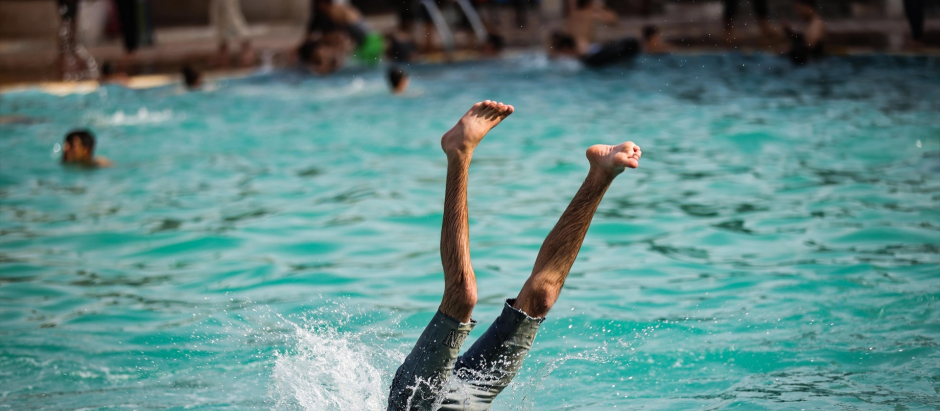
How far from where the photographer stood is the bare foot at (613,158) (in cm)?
319

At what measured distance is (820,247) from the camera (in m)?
5.57

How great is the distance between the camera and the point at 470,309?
3.17 meters

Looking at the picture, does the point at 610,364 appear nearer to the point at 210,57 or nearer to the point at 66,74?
the point at 66,74

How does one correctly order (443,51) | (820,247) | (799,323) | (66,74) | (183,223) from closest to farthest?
(799,323), (820,247), (183,223), (66,74), (443,51)

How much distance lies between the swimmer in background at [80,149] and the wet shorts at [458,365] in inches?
247

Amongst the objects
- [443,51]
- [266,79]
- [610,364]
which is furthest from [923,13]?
[610,364]

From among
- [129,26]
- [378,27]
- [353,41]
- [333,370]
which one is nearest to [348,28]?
[353,41]

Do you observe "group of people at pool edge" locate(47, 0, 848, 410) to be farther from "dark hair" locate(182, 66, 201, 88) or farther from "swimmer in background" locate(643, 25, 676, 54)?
"swimmer in background" locate(643, 25, 676, 54)

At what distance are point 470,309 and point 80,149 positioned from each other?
6.50 meters

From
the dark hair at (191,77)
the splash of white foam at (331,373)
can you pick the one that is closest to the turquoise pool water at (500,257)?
the splash of white foam at (331,373)

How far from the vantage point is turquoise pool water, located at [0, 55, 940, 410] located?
4004 mm

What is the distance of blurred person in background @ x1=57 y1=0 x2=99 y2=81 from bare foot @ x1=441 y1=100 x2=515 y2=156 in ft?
42.5

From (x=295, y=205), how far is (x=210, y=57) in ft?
35.2

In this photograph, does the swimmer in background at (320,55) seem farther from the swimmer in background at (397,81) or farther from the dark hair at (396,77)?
the dark hair at (396,77)
